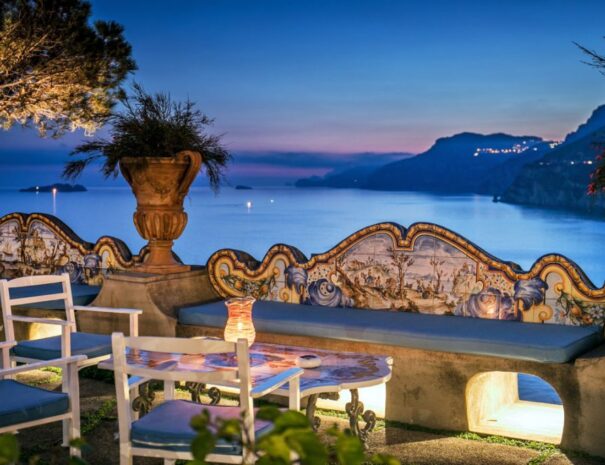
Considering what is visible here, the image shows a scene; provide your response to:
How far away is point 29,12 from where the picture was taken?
7.57 meters

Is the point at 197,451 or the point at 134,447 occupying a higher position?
the point at 197,451

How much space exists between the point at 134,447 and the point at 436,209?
63818mm

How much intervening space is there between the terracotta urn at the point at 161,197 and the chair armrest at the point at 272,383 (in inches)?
130

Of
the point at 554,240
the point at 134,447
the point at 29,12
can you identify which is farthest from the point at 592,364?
the point at 554,240

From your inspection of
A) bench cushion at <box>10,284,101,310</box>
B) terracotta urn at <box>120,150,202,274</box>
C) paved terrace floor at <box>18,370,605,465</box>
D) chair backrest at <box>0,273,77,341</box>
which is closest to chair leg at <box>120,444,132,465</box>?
paved terrace floor at <box>18,370,605,465</box>

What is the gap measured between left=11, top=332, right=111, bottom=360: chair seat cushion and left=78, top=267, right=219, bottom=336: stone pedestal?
2.97 ft

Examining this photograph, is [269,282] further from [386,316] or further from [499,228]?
[499,228]

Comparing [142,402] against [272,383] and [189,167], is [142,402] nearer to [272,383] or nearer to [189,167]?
[272,383]

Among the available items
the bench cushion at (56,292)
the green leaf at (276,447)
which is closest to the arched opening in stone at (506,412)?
the bench cushion at (56,292)

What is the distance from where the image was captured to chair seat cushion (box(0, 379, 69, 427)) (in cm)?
340

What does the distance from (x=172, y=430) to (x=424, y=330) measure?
2.32 metres

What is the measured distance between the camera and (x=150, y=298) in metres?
6.19

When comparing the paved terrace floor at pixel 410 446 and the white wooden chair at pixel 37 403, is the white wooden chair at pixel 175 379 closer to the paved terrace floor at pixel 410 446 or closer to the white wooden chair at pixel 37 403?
the white wooden chair at pixel 37 403

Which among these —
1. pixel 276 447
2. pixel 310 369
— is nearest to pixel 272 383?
pixel 310 369
